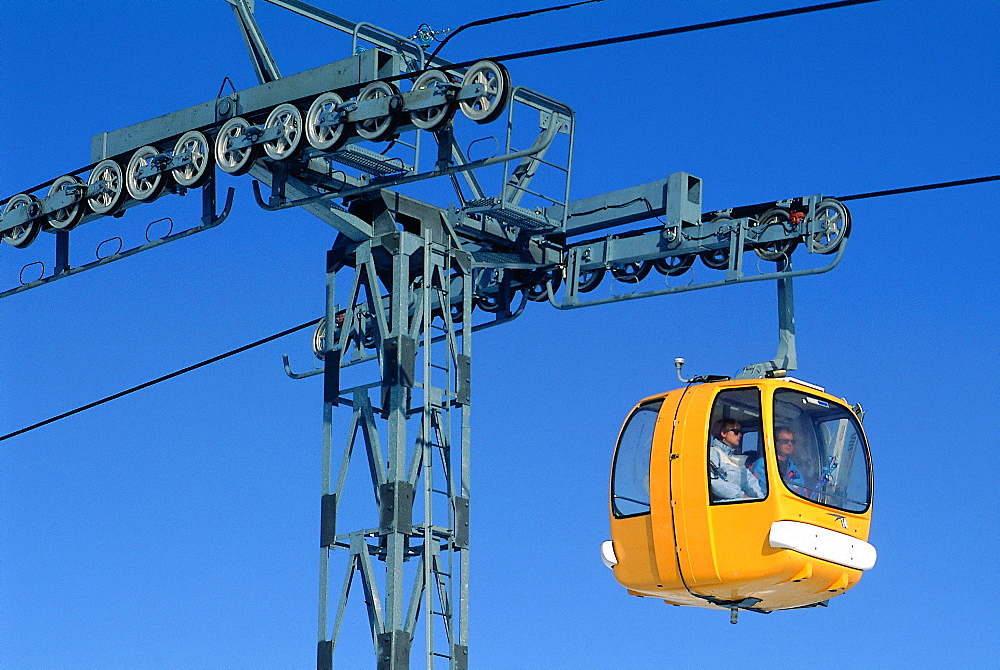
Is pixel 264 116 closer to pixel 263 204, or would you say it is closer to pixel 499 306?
pixel 263 204

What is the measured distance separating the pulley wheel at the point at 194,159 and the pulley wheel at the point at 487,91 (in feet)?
9.12

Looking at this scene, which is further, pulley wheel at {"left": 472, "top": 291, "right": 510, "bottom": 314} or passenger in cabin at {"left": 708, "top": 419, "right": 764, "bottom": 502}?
pulley wheel at {"left": 472, "top": 291, "right": 510, "bottom": 314}

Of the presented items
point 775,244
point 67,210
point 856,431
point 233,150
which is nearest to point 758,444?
point 856,431

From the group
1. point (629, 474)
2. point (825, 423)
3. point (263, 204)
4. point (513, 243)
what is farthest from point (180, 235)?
point (825, 423)

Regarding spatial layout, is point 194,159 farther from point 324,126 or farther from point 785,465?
point 785,465

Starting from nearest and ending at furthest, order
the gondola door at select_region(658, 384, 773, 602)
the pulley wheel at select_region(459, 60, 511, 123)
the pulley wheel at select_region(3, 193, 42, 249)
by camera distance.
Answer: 1. the pulley wheel at select_region(459, 60, 511, 123)
2. the gondola door at select_region(658, 384, 773, 602)
3. the pulley wheel at select_region(3, 193, 42, 249)

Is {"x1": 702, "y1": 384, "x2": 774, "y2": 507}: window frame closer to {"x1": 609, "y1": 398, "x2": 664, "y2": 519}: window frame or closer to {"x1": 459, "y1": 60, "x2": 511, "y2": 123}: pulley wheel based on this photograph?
{"x1": 609, "y1": 398, "x2": 664, "y2": 519}: window frame

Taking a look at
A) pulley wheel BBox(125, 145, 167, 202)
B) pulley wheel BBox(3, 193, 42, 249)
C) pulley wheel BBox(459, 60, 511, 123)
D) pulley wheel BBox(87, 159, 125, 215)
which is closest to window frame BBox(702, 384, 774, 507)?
pulley wheel BBox(459, 60, 511, 123)

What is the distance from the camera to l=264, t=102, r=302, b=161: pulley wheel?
60.0 feet

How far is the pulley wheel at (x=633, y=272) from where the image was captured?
804 inches

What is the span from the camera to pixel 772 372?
18641mm

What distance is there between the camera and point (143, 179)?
19.7 meters

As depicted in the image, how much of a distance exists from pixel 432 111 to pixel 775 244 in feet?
11.7

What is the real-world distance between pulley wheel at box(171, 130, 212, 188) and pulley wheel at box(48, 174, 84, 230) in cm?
169
